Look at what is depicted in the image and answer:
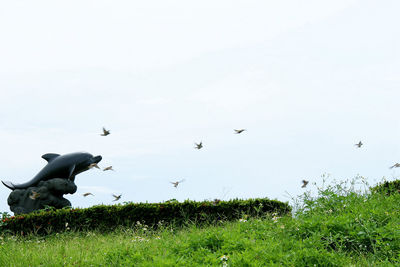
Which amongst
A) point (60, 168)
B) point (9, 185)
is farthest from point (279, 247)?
point (9, 185)

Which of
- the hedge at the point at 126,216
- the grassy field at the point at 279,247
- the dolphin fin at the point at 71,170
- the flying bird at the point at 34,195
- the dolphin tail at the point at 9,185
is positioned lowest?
the grassy field at the point at 279,247

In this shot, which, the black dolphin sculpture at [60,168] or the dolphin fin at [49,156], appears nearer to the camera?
the black dolphin sculpture at [60,168]

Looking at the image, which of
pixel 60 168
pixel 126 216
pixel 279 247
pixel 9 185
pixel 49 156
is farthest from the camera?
pixel 49 156

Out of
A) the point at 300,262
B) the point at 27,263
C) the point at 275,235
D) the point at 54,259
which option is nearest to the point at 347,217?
the point at 275,235

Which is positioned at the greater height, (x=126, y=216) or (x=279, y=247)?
(x=126, y=216)

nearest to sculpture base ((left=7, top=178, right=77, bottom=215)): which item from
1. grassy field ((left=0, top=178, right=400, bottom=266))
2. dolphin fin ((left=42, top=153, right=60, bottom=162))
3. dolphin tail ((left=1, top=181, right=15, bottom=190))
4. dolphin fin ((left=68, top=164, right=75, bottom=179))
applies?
dolphin fin ((left=68, top=164, right=75, bottom=179))

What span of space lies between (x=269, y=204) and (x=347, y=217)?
626 centimetres

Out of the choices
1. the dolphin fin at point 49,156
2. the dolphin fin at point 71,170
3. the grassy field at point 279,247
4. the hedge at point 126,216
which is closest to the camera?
the grassy field at point 279,247

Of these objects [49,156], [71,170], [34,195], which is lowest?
[34,195]

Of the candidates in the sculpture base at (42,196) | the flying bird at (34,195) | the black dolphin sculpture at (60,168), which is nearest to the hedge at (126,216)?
the flying bird at (34,195)

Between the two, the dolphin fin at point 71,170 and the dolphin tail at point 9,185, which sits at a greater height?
the dolphin fin at point 71,170

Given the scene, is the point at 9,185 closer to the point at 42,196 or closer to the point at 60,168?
the point at 42,196

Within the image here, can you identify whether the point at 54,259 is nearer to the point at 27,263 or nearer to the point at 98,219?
the point at 27,263

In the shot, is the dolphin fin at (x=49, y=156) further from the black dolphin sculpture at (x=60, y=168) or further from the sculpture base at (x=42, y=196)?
the sculpture base at (x=42, y=196)
